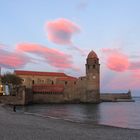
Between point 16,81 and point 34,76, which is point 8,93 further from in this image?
point 34,76

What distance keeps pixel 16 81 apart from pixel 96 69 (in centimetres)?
2449

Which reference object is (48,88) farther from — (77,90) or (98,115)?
(98,115)

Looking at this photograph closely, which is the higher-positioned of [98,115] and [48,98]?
[48,98]

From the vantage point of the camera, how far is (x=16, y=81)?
93.6m

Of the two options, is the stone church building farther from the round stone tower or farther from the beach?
→ the beach

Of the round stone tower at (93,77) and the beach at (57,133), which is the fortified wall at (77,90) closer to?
the round stone tower at (93,77)

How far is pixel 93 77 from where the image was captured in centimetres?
9812

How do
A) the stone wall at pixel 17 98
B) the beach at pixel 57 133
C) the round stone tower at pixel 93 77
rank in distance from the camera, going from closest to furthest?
the beach at pixel 57 133, the stone wall at pixel 17 98, the round stone tower at pixel 93 77

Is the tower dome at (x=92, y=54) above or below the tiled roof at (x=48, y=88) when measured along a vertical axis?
above

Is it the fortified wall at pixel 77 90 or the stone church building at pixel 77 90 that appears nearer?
the fortified wall at pixel 77 90

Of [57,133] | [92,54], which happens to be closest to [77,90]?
[92,54]

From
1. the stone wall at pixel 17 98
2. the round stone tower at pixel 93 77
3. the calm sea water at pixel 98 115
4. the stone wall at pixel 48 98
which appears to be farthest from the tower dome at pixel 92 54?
the calm sea water at pixel 98 115

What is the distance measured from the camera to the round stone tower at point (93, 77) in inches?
3799

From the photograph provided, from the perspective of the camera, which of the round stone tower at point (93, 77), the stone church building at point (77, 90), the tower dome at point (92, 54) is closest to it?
the round stone tower at point (93, 77)
